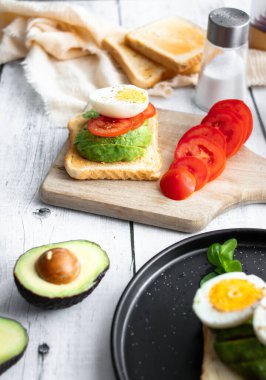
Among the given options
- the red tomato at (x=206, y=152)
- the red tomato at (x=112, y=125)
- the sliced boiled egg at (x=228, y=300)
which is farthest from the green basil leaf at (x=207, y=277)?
the red tomato at (x=112, y=125)

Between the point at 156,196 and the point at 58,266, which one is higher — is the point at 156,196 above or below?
below

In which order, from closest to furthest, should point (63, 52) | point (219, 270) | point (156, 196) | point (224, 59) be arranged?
point (219, 270)
point (156, 196)
point (224, 59)
point (63, 52)

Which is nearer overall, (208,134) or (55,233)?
(55,233)

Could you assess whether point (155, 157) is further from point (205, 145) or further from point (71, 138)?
point (71, 138)

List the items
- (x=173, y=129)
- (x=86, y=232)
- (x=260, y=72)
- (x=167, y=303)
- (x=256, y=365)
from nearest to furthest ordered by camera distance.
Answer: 1. (x=256, y=365)
2. (x=167, y=303)
3. (x=86, y=232)
4. (x=173, y=129)
5. (x=260, y=72)

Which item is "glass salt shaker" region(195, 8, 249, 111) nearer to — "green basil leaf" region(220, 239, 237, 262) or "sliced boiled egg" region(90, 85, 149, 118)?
"sliced boiled egg" region(90, 85, 149, 118)

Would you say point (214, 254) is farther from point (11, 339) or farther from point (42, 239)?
point (11, 339)

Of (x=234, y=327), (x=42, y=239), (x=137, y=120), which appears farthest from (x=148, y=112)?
(x=234, y=327)

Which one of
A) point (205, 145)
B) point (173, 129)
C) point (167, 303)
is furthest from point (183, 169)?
point (167, 303)
